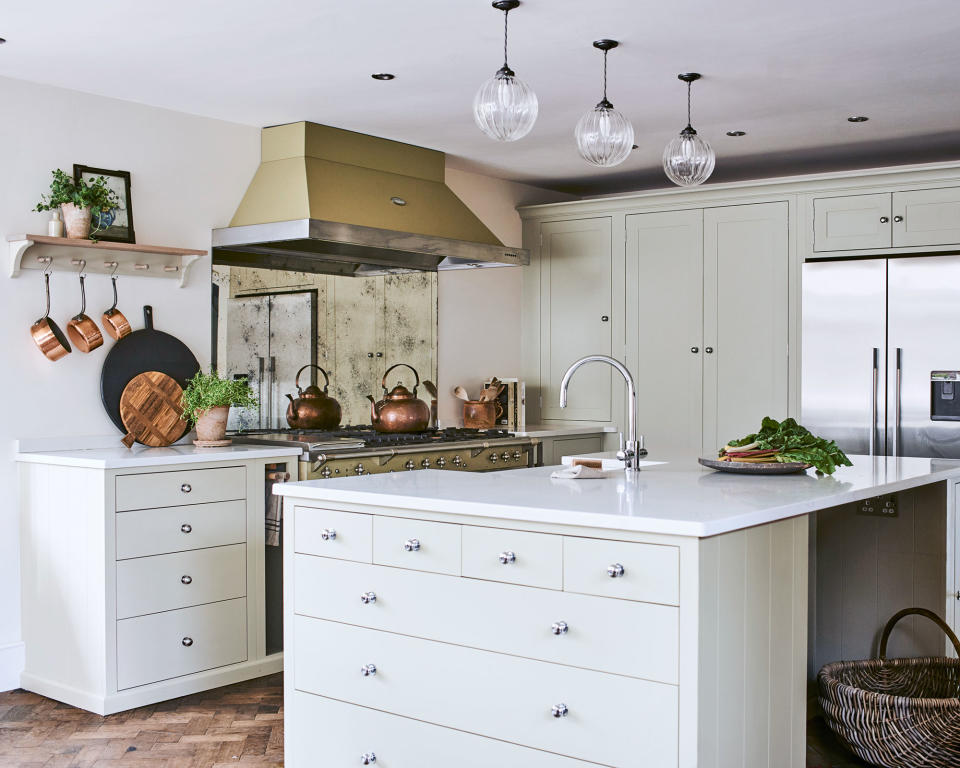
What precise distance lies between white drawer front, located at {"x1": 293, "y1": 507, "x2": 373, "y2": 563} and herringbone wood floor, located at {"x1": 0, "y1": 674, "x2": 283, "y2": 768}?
0.84m

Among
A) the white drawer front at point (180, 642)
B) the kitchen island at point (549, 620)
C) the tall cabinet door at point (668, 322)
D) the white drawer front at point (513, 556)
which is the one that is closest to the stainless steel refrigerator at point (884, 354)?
the tall cabinet door at point (668, 322)

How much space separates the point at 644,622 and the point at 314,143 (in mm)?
3220

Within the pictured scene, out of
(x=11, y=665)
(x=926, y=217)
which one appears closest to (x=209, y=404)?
(x=11, y=665)

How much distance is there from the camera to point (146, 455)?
3842 mm

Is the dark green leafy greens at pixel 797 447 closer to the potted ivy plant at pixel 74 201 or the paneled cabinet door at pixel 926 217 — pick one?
the paneled cabinet door at pixel 926 217

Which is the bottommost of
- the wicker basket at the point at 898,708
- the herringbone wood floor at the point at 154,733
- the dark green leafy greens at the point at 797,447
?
the herringbone wood floor at the point at 154,733

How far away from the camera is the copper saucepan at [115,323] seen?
4.15 m

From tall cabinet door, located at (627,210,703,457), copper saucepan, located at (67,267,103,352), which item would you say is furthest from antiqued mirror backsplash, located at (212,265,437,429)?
tall cabinet door, located at (627,210,703,457)

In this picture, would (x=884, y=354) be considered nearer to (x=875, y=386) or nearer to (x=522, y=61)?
(x=875, y=386)

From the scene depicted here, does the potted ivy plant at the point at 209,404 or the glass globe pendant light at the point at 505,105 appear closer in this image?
the glass globe pendant light at the point at 505,105

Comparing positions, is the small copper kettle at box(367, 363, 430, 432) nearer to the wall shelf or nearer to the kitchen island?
the wall shelf

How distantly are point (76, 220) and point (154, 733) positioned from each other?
1936 mm

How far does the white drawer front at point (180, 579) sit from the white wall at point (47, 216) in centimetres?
59

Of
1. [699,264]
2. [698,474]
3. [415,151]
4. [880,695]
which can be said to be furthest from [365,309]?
[880,695]
